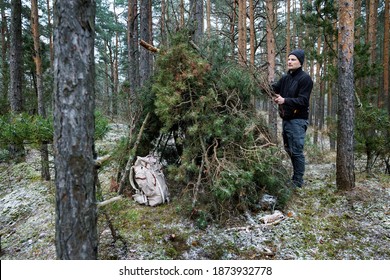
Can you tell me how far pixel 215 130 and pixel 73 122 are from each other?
6.72 ft

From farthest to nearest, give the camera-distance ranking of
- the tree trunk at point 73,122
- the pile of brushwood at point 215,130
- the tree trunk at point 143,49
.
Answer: the tree trunk at point 143,49 < the pile of brushwood at point 215,130 < the tree trunk at point 73,122

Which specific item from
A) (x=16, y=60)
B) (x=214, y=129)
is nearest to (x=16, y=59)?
(x=16, y=60)

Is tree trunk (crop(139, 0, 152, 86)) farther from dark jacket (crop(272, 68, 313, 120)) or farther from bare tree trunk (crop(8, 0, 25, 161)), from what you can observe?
dark jacket (crop(272, 68, 313, 120))

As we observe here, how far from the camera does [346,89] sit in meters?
3.98

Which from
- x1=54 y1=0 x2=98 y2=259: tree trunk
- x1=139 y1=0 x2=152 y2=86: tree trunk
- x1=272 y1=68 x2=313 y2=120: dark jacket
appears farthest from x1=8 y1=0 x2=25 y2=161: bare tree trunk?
x1=272 y1=68 x2=313 y2=120: dark jacket

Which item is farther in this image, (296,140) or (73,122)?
(296,140)

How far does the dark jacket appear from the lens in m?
3.84

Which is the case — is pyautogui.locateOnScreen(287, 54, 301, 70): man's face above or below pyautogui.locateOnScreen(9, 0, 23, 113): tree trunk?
below

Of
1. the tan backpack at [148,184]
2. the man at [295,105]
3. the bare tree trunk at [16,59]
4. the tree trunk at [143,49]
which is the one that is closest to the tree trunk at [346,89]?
the man at [295,105]

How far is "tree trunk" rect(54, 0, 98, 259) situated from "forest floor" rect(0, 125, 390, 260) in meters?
0.85

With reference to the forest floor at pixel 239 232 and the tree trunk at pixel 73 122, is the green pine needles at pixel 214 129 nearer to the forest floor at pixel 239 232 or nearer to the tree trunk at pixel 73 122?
the forest floor at pixel 239 232

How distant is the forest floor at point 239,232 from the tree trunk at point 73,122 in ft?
2.78

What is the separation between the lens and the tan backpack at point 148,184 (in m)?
3.78

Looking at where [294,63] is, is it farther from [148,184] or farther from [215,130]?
[148,184]
